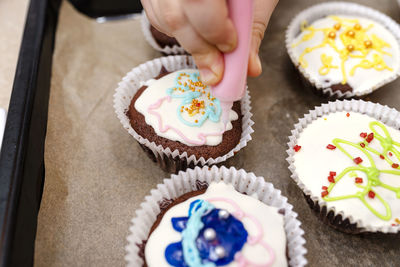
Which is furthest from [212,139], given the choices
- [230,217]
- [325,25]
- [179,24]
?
[325,25]

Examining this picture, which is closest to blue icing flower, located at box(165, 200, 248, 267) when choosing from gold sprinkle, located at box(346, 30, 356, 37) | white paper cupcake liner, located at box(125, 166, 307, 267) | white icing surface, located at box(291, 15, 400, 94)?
white paper cupcake liner, located at box(125, 166, 307, 267)

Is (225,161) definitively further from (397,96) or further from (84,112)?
(397,96)

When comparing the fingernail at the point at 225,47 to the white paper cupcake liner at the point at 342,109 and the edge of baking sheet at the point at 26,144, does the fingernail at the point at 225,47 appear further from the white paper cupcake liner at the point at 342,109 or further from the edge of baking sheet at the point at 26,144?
the edge of baking sheet at the point at 26,144

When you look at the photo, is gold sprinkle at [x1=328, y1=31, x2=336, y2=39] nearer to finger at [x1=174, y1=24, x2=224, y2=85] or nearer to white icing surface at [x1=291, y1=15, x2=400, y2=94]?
white icing surface at [x1=291, y1=15, x2=400, y2=94]

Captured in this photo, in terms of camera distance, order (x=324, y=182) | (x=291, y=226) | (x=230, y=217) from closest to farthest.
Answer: (x=230, y=217) < (x=291, y=226) < (x=324, y=182)

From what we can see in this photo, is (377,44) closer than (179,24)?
No

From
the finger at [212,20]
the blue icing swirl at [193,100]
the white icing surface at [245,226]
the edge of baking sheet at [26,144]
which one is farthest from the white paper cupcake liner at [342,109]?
the edge of baking sheet at [26,144]
